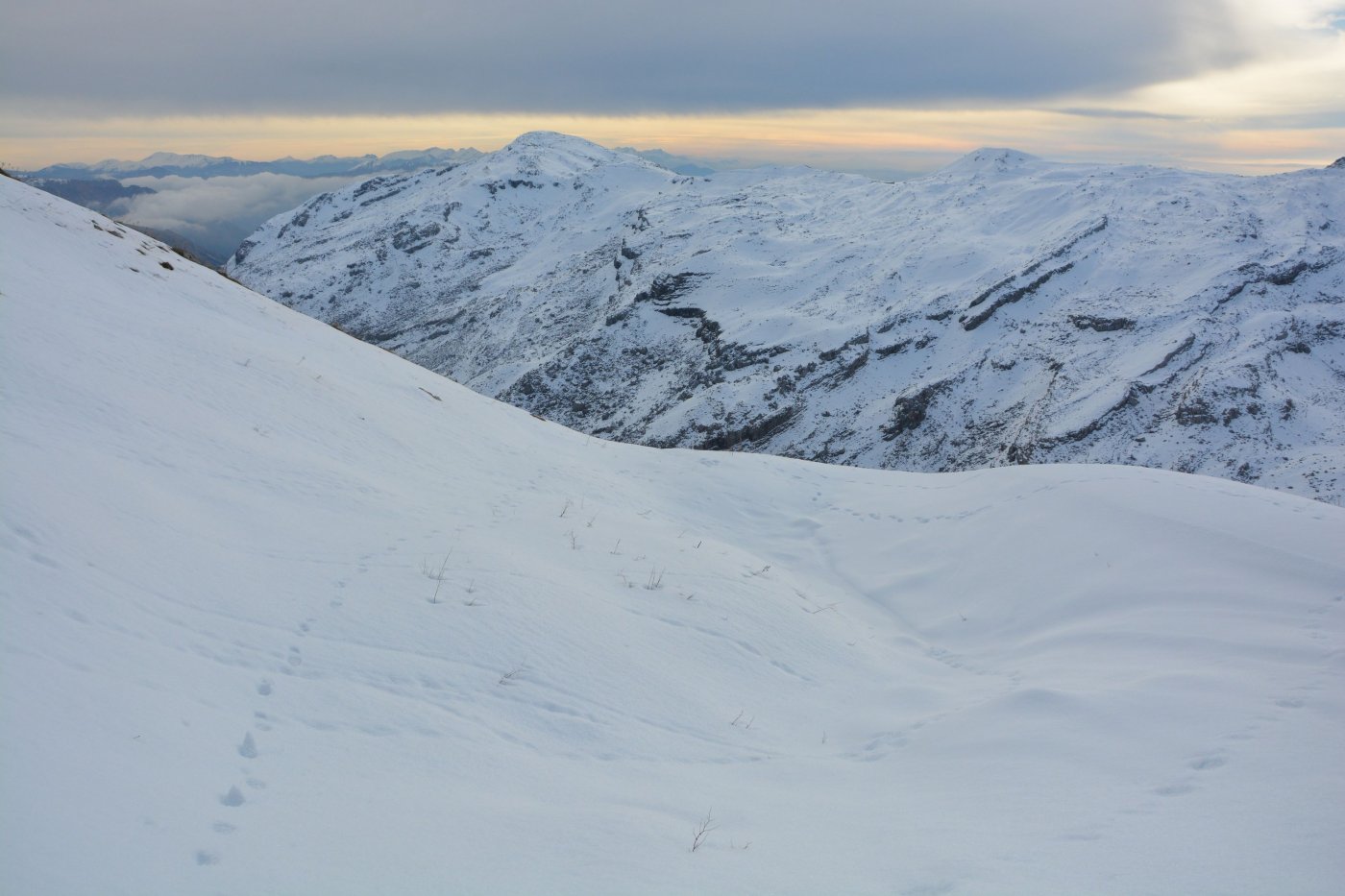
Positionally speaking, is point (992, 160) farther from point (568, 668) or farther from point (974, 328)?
point (568, 668)

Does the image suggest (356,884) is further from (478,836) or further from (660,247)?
(660,247)

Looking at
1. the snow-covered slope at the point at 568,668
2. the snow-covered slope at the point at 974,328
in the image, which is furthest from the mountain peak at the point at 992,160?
the snow-covered slope at the point at 568,668

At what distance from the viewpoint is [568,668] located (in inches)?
248

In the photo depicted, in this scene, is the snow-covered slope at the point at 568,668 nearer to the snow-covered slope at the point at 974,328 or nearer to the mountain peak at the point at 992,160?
the snow-covered slope at the point at 974,328

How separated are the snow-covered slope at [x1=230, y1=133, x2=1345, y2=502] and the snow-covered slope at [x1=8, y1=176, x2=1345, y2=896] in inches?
1105

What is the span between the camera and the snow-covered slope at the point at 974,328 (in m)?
36.8

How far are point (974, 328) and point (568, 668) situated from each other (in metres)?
51.0

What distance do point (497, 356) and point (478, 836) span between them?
8515cm

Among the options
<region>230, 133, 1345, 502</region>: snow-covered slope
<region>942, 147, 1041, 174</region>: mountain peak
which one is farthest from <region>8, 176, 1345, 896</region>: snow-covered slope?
<region>942, 147, 1041, 174</region>: mountain peak

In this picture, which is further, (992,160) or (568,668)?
(992,160)

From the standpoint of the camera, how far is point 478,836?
13.2ft

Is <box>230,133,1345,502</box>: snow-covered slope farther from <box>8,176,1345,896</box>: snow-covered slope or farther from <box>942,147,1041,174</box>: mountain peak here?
<box>8,176,1345,896</box>: snow-covered slope

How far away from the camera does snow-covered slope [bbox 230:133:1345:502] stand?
121 ft

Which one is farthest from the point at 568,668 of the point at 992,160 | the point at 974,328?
the point at 992,160
